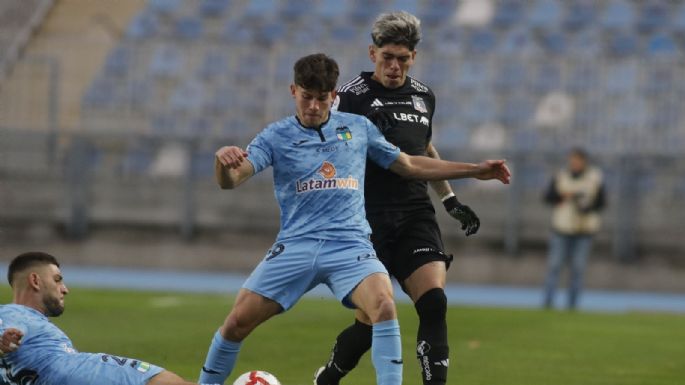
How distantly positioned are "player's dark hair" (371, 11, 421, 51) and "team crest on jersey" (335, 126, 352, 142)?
0.77 metres

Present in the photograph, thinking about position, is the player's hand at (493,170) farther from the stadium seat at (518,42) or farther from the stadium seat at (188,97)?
the stadium seat at (188,97)

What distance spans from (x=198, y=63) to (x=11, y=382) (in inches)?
→ 701

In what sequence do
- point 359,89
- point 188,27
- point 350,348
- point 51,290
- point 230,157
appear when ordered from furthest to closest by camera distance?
point 188,27 → point 350,348 → point 359,89 → point 51,290 → point 230,157

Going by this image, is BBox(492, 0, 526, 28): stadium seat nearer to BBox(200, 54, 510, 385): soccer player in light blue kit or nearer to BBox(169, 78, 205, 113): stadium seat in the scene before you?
BBox(169, 78, 205, 113): stadium seat

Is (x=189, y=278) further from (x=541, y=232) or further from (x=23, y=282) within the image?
(x=23, y=282)

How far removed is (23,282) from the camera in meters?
7.29

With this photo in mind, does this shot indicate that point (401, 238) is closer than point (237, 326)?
No

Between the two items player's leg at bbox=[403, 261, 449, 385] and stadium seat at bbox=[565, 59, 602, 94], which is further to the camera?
stadium seat at bbox=[565, 59, 602, 94]

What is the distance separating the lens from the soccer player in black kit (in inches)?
326

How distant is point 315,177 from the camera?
7.64 meters

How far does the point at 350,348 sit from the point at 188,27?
58.5 feet

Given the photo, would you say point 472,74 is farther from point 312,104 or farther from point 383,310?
point 383,310

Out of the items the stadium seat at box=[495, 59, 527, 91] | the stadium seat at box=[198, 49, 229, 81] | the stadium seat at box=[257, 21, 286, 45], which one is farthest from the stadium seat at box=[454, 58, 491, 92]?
the stadium seat at box=[198, 49, 229, 81]

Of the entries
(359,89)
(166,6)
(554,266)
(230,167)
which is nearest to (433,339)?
(359,89)
